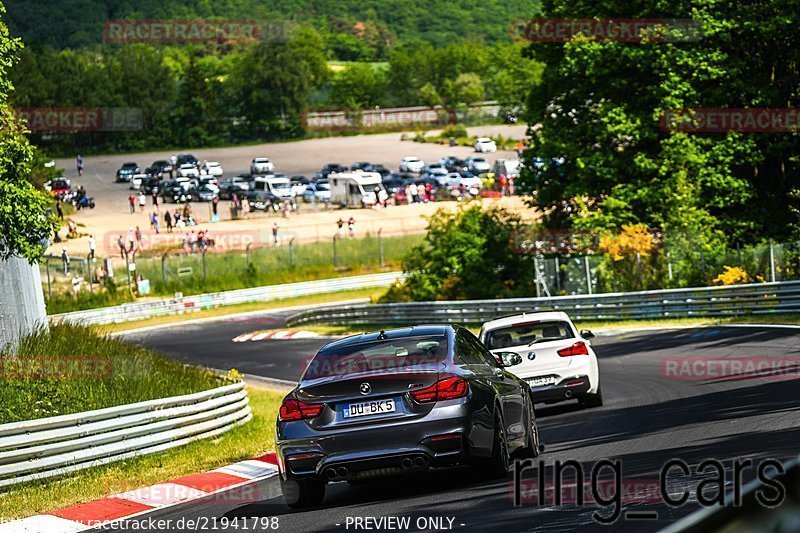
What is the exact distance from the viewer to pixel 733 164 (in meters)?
40.3

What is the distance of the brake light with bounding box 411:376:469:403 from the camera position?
10.0 m

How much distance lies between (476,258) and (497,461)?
35435 millimetres

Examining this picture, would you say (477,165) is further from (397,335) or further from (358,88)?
(397,335)

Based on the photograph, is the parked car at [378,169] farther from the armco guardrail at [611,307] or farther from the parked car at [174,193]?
the armco guardrail at [611,307]

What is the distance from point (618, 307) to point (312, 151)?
10055 cm

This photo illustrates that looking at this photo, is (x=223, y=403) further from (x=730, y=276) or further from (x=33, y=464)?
(x=730, y=276)

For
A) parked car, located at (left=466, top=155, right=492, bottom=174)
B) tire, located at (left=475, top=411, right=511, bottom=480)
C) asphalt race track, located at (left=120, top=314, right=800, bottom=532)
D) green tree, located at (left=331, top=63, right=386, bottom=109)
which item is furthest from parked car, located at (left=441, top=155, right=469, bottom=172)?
tire, located at (left=475, top=411, right=511, bottom=480)

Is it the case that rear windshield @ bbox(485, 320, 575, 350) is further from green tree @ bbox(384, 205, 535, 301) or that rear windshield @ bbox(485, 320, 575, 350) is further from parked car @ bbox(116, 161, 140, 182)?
parked car @ bbox(116, 161, 140, 182)

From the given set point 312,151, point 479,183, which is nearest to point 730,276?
point 479,183
